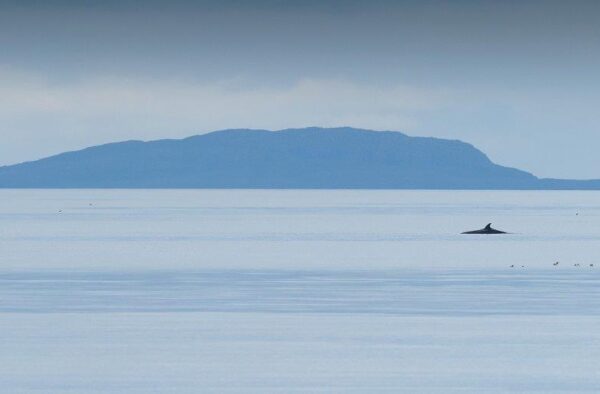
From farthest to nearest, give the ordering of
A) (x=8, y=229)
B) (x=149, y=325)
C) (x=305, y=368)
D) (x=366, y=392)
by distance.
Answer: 1. (x=8, y=229)
2. (x=149, y=325)
3. (x=305, y=368)
4. (x=366, y=392)

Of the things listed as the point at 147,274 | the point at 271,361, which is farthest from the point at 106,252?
the point at 271,361

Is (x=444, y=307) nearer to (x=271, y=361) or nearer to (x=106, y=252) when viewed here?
(x=271, y=361)

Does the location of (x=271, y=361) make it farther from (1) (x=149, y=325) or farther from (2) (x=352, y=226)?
(2) (x=352, y=226)

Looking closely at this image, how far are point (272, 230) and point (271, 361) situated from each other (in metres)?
76.5

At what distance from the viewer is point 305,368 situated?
26.8m

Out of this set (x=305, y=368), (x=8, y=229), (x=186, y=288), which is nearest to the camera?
(x=305, y=368)

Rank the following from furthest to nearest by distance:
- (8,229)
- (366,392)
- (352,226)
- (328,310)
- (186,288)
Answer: (352,226), (8,229), (186,288), (328,310), (366,392)

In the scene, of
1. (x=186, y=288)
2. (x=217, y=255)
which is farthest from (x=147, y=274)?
(x=217, y=255)

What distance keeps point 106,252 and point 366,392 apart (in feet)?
151

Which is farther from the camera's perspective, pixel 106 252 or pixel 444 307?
pixel 106 252

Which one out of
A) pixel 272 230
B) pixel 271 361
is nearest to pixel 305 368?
pixel 271 361

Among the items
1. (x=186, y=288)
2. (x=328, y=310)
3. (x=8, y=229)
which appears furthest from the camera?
(x=8, y=229)

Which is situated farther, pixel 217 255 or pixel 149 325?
pixel 217 255

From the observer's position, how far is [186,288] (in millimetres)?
45219
